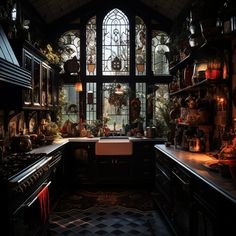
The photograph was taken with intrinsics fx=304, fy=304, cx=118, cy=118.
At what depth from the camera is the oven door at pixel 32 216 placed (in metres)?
2.25

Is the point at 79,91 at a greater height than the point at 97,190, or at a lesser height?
greater

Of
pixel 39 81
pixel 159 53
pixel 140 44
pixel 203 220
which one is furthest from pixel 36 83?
pixel 203 220

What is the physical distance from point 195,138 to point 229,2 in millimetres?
1619

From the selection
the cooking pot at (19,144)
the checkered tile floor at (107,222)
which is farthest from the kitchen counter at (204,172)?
the cooking pot at (19,144)

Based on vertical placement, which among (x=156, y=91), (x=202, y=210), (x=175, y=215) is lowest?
(x=175, y=215)

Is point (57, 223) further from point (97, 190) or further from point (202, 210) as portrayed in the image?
point (202, 210)

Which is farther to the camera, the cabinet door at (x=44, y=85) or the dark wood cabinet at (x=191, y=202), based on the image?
the cabinet door at (x=44, y=85)

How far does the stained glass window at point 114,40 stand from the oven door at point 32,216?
12.6ft

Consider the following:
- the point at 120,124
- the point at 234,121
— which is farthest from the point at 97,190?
the point at 234,121

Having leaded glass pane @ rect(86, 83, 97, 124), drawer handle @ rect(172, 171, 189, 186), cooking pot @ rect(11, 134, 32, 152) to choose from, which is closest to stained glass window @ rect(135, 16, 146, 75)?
leaded glass pane @ rect(86, 83, 97, 124)

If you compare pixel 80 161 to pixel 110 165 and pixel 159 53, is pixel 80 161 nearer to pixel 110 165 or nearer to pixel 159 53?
pixel 110 165

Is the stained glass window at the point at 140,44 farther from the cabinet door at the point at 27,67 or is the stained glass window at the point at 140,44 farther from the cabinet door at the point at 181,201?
the cabinet door at the point at 181,201

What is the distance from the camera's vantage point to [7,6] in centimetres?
383

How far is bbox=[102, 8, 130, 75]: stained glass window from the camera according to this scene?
6.44 m
